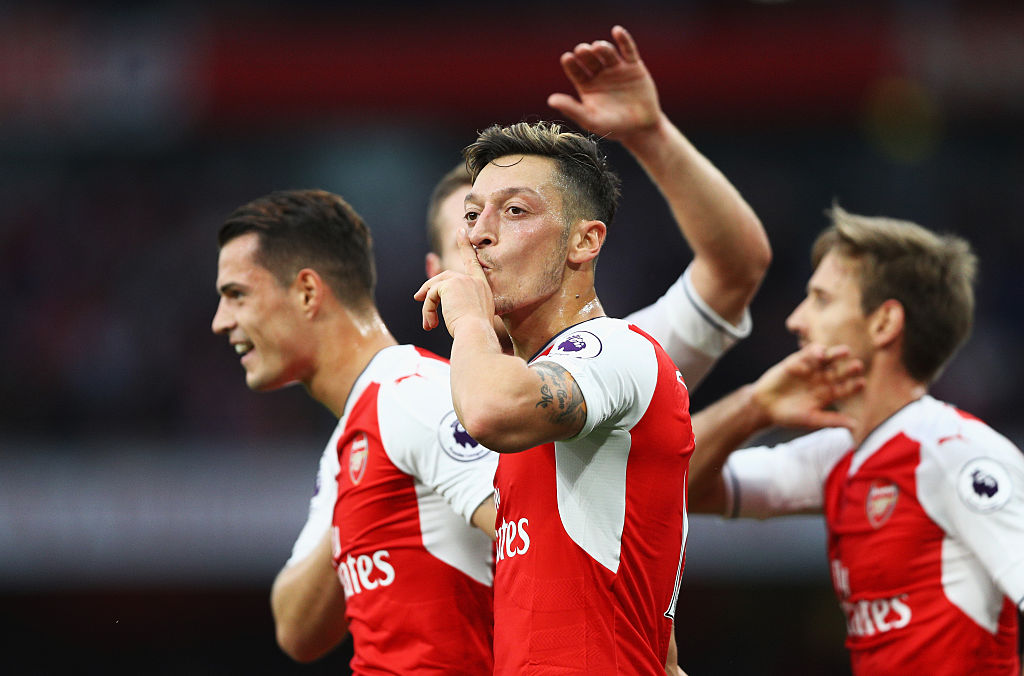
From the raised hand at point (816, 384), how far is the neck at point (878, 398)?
74 millimetres

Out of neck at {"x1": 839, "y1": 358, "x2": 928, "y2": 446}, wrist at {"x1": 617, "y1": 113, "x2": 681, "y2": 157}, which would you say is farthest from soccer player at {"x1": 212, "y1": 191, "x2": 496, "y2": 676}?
neck at {"x1": 839, "y1": 358, "x2": 928, "y2": 446}

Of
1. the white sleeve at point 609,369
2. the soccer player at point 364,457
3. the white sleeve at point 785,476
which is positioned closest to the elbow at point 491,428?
the white sleeve at point 609,369

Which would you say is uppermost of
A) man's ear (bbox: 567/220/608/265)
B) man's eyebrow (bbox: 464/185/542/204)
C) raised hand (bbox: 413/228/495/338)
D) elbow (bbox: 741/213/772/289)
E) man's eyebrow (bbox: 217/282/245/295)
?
man's eyebrow (bbox: 464/185/542/204)

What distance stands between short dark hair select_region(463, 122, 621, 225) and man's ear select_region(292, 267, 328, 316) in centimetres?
111

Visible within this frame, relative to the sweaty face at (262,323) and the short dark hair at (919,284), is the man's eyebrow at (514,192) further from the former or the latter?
the short dark hair at (919,284)

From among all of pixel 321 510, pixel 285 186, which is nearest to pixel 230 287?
pixel 321 510

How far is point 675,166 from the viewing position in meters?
4.35

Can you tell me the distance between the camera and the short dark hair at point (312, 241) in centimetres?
400

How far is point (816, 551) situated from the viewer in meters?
9.86

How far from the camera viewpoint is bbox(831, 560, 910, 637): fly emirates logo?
3910 millimetres

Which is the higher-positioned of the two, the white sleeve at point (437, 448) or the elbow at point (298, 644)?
the white sleeve at point (437, 448)

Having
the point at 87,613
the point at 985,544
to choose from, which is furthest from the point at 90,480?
the point at 985,544

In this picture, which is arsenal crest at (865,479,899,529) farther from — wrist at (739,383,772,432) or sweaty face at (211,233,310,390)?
sweaty face at (211,233,310,390)

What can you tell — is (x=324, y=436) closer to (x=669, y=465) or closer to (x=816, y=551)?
(x=816, y=551)
